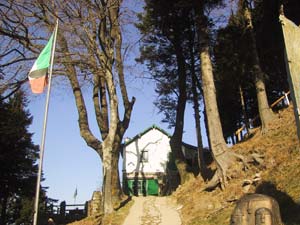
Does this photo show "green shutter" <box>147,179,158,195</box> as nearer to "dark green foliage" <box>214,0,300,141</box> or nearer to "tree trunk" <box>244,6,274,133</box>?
"dark green foliage" <box>214,0,300,141</box>

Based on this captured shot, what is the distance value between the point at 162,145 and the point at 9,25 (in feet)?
79.1

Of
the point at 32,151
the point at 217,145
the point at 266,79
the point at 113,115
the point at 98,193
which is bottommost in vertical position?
the point at 98,193

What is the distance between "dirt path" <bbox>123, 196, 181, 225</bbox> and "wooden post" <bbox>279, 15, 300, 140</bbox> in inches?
461

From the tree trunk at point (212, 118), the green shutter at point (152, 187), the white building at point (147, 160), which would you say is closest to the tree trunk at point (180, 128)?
the tree trunk at point (212, 118)

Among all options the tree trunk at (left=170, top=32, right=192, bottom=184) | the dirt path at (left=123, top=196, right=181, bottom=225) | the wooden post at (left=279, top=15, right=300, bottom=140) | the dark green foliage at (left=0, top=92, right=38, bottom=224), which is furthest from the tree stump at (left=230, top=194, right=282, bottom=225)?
the dark green foliage at (left=0, top=92, right=38, bottom=224)

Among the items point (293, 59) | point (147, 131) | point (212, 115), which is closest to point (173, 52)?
point (212, 115)

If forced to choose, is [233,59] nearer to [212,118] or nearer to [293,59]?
[212,118]

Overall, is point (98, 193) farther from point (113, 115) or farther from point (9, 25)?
point (9, 25)

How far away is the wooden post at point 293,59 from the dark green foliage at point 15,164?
2818 centimetres

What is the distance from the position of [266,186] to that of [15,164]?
23.6 meters

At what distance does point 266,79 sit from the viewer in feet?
88.5

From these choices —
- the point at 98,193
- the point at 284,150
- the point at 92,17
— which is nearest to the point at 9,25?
the point at 92,17

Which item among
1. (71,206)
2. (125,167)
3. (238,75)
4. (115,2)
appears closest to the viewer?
(115,2)

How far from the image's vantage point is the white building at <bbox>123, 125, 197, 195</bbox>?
1421 inches
